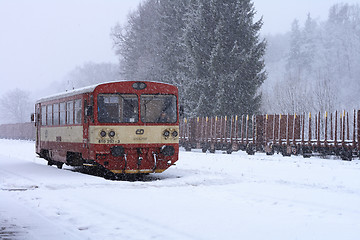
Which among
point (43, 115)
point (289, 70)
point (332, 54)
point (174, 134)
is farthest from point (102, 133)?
point (332, 54)

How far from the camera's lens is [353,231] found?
283 inches

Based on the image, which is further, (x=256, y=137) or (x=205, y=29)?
(x=205, y=29)

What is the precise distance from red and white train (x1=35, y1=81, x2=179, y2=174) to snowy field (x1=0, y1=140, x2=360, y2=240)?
121 centimetres

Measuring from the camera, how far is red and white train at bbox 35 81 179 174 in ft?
48.7

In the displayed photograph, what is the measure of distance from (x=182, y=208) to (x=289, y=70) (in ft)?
304

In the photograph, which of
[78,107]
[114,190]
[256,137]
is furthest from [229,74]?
[114,190]

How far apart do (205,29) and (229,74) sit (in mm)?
4499

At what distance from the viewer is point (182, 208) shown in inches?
358

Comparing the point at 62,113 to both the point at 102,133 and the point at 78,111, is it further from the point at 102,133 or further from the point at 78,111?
the point at 102,133

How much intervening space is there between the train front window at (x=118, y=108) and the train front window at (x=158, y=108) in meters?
0.24

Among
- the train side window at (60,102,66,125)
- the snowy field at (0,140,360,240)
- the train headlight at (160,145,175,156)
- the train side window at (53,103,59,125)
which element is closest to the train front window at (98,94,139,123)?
the train headlight at (160,145,175,156)

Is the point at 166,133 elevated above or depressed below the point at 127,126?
below

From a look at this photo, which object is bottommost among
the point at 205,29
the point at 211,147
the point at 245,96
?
the point at 211,147

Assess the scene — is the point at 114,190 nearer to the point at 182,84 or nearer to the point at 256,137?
the point at 256,137
